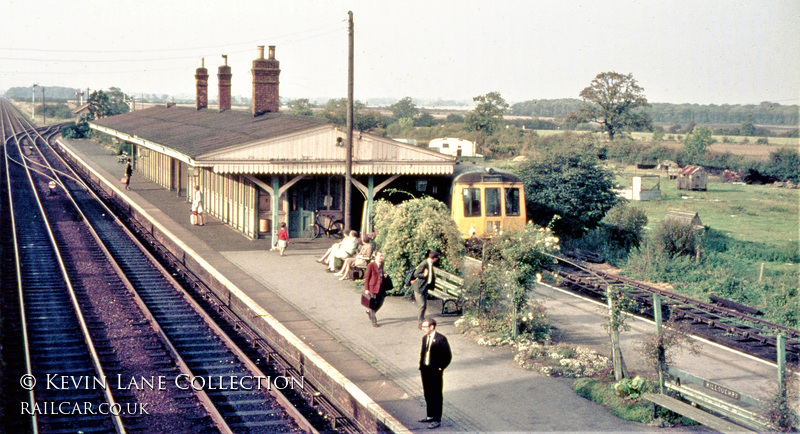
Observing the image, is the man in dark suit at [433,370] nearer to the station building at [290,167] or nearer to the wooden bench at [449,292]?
the wooden bench at [449,292]

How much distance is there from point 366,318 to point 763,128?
4917 inches

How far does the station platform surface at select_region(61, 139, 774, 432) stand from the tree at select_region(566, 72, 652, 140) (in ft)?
208

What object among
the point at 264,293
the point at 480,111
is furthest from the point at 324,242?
the point at 480,111

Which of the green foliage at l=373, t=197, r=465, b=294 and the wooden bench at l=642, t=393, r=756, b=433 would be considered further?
the green foliage at l=373, t=197, r=465, b=294

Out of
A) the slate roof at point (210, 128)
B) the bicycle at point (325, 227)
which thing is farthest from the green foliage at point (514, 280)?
the bicycle at point (325, 227)

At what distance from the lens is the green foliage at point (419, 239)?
47.0 feet

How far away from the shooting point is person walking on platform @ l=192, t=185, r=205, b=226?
22812 millimetres

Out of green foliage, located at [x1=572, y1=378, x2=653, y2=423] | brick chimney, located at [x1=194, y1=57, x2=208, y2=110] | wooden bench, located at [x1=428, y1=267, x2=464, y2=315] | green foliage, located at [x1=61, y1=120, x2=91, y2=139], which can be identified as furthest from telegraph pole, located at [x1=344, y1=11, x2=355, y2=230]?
green foliage, located at [x1=61, y1=120, x2=91, y2=139]

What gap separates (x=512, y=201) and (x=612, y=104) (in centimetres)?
6088

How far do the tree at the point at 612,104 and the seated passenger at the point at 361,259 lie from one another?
64.6 meters

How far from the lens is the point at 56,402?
32.5 feet

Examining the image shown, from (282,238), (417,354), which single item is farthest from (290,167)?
(417,354)

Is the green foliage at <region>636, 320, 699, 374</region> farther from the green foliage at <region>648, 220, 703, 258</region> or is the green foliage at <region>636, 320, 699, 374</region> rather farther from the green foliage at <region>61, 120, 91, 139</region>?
the green foliage at <region>61, 120, 91, 139</region>

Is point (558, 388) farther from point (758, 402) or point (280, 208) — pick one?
point (280, 208)
